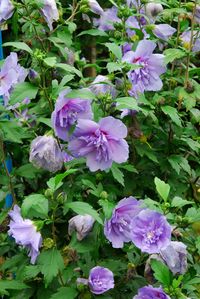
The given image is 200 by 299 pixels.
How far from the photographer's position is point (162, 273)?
5.15 ft

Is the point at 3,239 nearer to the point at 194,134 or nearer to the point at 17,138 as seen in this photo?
the point at 17,138

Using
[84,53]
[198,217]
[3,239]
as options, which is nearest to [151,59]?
[198,217]

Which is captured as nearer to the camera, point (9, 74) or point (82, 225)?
point (82, 225)

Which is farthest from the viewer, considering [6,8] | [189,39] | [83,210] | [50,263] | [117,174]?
[189,39]

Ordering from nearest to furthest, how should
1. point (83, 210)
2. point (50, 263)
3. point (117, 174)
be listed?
point (83, 210), point (50, 263), point (117, 174)

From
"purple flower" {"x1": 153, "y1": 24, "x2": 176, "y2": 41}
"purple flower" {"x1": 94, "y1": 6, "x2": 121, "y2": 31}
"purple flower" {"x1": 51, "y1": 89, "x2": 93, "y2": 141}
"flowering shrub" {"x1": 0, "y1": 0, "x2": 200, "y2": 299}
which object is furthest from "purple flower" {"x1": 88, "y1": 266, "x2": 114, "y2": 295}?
"purple flower" {"x1": 94, "y1": 6, "x2": 121, "y2": 31}

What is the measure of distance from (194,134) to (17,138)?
667 mm

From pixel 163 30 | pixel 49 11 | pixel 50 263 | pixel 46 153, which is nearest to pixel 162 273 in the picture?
pixel 50 263

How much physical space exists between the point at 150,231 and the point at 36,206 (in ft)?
0.97

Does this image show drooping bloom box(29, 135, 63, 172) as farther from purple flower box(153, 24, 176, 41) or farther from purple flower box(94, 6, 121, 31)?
purple flower box(94, 6, 121, 31)

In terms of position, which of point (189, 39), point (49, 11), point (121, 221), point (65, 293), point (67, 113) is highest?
point (49, 11)

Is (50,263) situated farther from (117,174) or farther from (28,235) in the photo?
(117,174)

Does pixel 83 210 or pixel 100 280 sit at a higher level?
pixel 83 210

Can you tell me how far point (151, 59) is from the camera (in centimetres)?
196
